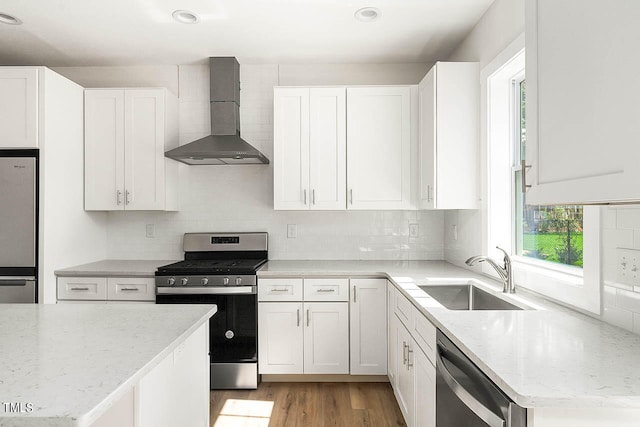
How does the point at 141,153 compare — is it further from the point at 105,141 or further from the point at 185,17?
the point at 185,17

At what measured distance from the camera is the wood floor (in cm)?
244

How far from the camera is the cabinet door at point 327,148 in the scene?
308 cm

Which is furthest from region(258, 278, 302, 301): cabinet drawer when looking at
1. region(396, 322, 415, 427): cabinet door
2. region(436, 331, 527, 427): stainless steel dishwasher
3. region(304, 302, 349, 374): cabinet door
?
region(436, 331, 527, 427): stainless steel dishwasher

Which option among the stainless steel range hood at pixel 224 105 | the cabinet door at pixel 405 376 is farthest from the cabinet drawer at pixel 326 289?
the stainless steel range hood at pixel 224 105

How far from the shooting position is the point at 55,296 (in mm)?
2865

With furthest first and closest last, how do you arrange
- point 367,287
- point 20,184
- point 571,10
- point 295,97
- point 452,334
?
point 295,97 < point 367,287 < point 20,184 < point 452,334 < point 571,10

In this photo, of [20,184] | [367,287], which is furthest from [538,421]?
[20,184]

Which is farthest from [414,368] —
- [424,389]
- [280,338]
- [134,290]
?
[134,290]

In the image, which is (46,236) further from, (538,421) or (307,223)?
(538,421)

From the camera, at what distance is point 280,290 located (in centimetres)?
289

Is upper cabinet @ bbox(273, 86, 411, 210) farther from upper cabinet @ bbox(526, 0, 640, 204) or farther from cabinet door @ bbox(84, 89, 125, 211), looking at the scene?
upper cabinet @ bbox(526, 0, 640, 204)

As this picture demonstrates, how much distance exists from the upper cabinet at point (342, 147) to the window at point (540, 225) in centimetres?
83

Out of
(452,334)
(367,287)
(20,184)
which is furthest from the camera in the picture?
(367,287)

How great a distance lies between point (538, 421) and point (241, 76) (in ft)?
10.8
